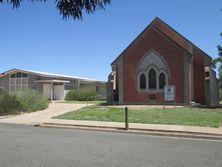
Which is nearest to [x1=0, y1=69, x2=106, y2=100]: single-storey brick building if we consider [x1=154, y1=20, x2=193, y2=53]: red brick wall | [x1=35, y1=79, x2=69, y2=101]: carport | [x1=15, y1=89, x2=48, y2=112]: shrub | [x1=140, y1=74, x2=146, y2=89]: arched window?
[x1=35, y1=79, x2=69, y2=101]: carport

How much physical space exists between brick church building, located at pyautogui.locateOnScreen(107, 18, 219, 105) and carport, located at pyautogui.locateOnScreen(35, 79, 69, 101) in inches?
528

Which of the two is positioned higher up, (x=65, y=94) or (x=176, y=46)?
(x=176, y=46)

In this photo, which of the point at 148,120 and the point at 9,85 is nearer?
the point at 148,120

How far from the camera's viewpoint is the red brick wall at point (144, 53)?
94.9ft

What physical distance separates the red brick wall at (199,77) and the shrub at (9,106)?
16093 millimetres

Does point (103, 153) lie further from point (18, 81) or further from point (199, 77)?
point (18, 81)

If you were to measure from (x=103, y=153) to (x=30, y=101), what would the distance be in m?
18.1

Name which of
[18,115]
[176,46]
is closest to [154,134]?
[18,115]

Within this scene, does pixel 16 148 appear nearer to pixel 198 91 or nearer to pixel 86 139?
pixel 86 139

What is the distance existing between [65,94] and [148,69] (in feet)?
55.1

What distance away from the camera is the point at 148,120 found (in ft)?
61.0

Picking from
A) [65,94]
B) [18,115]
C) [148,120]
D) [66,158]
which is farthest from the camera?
[65,94]

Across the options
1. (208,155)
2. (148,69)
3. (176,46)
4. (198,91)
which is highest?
(176,46)

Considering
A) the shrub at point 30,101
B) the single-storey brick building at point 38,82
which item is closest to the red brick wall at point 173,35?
the shrub at point 30,101
